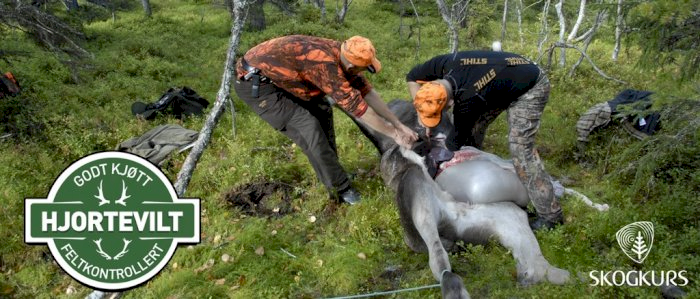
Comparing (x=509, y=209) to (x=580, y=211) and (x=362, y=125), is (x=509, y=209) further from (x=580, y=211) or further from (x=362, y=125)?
(x=362, y=125)

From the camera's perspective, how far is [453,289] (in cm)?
324

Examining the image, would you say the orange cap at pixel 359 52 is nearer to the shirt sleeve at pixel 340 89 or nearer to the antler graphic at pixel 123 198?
the shirt sleeve at pixel 340 89

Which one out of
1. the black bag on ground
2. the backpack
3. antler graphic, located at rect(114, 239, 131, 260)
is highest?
antler graphic, located at rect(114, 239, 131, 260)

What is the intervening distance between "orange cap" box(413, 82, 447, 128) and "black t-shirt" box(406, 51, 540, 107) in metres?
0.30

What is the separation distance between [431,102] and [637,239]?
215cm

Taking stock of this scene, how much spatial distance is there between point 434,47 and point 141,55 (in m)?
8.45

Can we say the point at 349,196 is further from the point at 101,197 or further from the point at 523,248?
the point at 101,197

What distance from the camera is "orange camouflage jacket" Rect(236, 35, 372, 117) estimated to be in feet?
15.6

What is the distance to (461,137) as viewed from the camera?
18.3ft

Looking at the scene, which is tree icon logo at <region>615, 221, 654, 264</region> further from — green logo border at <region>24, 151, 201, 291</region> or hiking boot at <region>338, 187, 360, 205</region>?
green logo border at <region>24, 151, 201, 291</region>

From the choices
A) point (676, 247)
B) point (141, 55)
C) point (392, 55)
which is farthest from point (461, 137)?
point (141, 55)

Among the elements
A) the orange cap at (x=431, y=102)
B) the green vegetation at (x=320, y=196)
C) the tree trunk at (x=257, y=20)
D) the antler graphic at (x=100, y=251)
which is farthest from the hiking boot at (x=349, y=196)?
the tree trunk at (x=257, y=20)

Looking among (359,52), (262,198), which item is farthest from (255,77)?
(262,198)

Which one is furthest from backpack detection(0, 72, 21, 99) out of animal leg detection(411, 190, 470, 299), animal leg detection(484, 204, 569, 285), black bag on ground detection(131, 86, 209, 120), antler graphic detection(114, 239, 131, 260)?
animal leg detection(484, 204, 569, 285)
